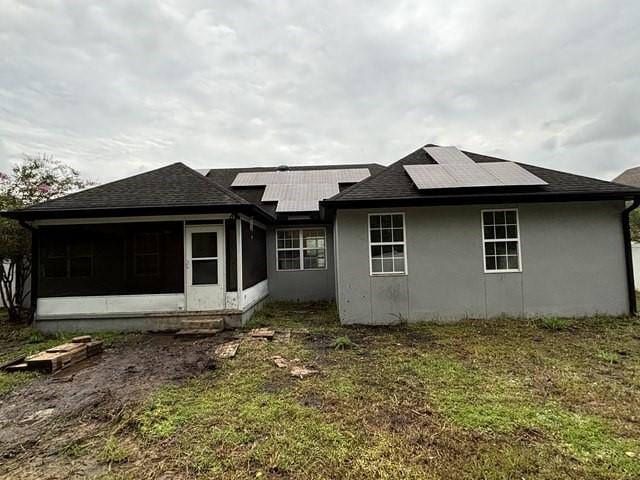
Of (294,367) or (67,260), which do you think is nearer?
(294,367)

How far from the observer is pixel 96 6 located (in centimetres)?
677

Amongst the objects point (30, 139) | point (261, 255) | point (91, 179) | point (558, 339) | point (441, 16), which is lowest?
point (558, 339)

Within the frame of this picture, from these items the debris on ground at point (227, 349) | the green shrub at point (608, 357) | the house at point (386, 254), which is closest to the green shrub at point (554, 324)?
the house at point (386, 254)

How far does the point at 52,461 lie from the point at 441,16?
10.8 metres

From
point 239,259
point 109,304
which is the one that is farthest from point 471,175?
point 109,304

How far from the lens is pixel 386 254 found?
7.02m

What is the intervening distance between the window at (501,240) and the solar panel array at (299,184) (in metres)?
5.04

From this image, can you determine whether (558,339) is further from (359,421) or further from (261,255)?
(261,255)

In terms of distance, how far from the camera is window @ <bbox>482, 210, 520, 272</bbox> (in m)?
6.93

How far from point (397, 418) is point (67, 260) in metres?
7.60

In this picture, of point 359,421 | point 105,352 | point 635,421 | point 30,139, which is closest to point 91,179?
point 30,139

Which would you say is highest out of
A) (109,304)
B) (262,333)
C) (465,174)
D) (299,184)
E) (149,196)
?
(299,184)

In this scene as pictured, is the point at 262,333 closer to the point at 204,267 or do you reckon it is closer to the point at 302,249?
the point at 204,267

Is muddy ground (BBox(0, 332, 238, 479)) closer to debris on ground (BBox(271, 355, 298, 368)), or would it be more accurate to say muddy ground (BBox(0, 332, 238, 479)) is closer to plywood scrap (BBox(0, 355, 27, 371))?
plywood scrap (BBox(0, 355, 27, 371))
